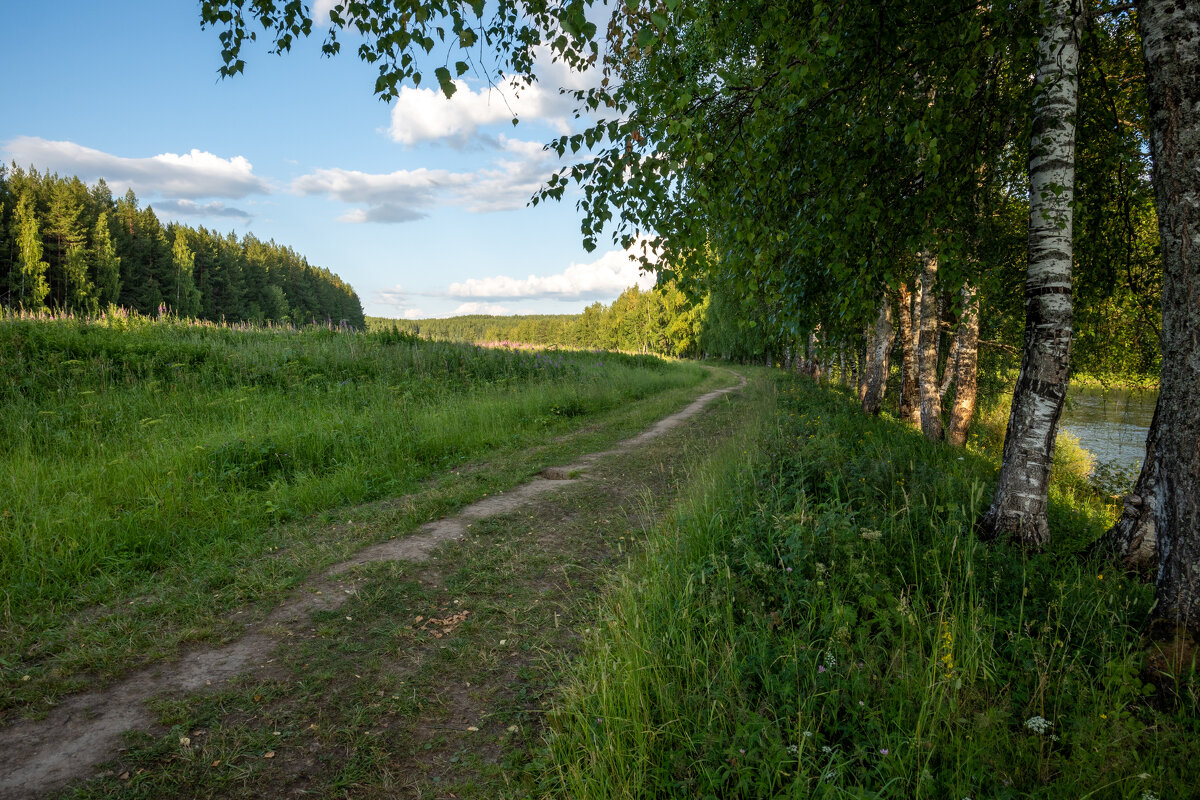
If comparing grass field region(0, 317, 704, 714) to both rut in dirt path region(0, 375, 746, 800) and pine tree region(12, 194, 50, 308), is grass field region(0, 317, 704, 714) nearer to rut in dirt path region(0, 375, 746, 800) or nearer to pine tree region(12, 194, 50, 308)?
rut in dirt path region(0, 375, 746, 800)

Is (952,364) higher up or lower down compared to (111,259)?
lower down

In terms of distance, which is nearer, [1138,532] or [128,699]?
[128,699]

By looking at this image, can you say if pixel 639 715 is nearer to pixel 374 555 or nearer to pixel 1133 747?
pixel 1133 747

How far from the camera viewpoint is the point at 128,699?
286cm

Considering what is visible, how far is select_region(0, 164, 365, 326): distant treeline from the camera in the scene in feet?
147

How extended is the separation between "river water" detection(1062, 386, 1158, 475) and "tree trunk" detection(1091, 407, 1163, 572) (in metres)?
10.6

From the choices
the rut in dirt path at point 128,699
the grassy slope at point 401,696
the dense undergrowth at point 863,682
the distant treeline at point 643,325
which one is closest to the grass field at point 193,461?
the rut in dirt path at point 128,699

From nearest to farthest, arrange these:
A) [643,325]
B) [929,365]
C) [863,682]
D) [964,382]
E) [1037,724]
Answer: [1037,724]
[863,682]
[929,365]
[964,382]
[643,325]

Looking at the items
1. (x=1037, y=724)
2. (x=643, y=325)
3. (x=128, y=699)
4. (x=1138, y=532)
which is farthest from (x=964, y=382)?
(x=643, y=325)

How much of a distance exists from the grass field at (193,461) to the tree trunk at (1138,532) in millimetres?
6188

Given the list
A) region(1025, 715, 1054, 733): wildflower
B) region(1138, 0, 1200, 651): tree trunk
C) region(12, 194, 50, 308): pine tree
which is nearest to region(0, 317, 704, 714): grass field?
region(1025, 715, 1054, 733): wildflower

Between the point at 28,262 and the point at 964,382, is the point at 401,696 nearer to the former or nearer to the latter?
the point at 964,382

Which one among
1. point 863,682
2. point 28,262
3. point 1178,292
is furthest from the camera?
point 28,262

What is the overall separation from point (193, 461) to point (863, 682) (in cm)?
747
